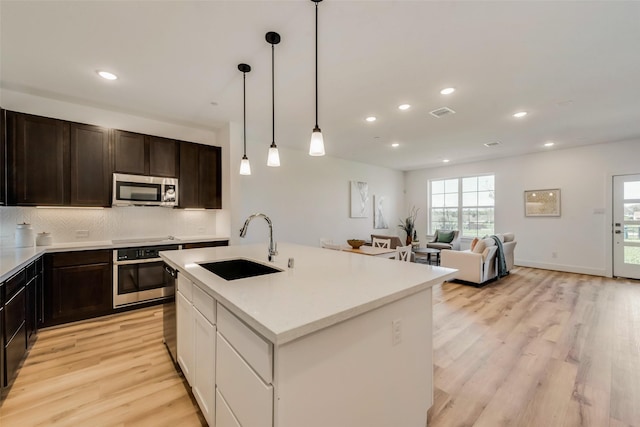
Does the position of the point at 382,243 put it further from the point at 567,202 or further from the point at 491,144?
the point at 567,202

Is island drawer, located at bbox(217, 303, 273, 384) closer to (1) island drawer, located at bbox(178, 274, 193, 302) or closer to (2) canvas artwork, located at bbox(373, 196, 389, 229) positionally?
(1) island drawer, located at bbox(178, 274, 193, 302)

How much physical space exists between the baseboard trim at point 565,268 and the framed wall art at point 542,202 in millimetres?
1110

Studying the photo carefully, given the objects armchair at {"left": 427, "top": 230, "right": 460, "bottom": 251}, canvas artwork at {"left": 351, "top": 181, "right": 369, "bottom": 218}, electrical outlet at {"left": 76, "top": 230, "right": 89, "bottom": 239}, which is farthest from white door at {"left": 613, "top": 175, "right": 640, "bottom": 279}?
electrical outlet at {"left": 76, "top": 230, "right": 89, "bottom": 239}

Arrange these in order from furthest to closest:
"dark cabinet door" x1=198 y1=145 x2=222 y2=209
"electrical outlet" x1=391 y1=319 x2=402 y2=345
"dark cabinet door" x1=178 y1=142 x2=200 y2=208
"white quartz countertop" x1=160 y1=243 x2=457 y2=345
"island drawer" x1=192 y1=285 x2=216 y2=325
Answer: "dark cabinet door" x1=198 y1=145 x2=222 y2=209, "dark cabinet door" x1=178 y1=142 x2=200 y2=208, "island drawer" x1=192 y1=285 x2=216 y2=325, "electrical outlet" x1=391 y1=319 x2=402 y2=345, "white quartz countertop" x1=160 y1=243 x2=457 y2=345

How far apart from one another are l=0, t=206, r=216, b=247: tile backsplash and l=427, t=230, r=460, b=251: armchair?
5288mm

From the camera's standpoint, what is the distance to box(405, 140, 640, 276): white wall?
5207mm

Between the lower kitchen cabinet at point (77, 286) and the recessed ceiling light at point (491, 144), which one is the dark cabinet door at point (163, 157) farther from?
the recessed ceiling light at point (491, 144)

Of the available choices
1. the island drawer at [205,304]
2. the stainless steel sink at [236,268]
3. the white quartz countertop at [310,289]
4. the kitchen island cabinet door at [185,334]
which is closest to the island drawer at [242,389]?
the island drawer at [205,304]

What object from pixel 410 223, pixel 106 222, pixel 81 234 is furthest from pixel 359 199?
pixel 81 234

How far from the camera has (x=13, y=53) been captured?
7.59ft

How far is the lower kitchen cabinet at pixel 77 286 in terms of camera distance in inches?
113

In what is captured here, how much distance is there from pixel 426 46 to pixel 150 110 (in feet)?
11.3

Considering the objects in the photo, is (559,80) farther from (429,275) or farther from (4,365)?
(4,365)

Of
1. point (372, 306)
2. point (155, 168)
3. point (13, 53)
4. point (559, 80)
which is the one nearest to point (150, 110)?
point (155, 168)
